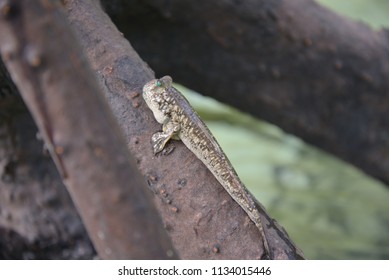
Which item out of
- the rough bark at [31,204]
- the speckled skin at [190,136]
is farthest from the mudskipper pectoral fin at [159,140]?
the rough bark at [31,204]

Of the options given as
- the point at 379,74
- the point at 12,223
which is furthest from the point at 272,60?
the point at 12,223

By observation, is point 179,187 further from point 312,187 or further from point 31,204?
point 312,187

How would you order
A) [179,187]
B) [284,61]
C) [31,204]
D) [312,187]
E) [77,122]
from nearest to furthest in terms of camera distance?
[77,122], [179,187], [31,204], [284,61], [312,187]

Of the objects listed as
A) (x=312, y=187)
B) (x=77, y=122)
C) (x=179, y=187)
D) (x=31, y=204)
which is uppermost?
(x=77, y=122)

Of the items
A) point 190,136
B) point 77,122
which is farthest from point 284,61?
point 77,122

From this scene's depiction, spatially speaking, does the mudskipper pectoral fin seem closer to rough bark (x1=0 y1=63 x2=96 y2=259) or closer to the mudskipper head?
the mudskipper head

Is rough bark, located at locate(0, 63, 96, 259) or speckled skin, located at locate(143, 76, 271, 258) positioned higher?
speckled skin, located at locate(143, 76, 271, 258)

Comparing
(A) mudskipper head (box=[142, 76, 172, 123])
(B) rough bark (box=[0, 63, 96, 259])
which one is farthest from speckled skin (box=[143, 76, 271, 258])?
(B) rough bark (box=[0, 63, 96, 259])
